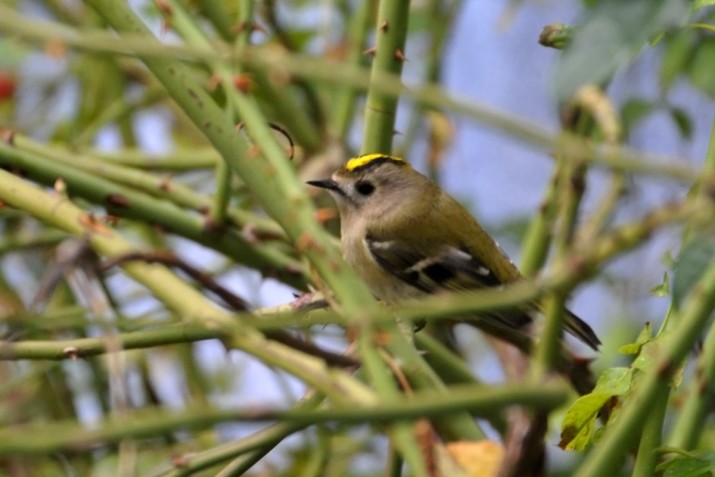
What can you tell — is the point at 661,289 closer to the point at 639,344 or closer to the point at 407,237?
the point at 639,344

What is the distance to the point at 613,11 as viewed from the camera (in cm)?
73

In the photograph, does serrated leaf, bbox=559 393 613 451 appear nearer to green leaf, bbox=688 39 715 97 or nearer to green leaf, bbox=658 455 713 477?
green leaf, bbox=658 455 713 477

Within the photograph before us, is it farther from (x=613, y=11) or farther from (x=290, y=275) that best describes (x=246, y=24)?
(x=613, y=11)

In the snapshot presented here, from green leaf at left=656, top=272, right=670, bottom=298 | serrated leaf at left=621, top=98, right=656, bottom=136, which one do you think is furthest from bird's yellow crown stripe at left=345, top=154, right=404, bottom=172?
green leaf at left=656, top=272, right=670, bottom=298

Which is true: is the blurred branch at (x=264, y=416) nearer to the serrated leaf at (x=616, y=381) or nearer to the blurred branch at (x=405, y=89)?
the blurred branch at (x=405, y=89)

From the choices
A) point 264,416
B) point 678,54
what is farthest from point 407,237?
point 264,416

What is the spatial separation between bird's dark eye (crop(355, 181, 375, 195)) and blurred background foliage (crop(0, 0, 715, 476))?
7 cm

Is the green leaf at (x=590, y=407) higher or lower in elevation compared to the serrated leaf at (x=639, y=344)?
lower

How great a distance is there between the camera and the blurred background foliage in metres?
0.71

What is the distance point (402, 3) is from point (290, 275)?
1.45ft

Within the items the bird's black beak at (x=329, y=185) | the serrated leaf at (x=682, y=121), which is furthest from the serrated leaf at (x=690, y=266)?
the bird's black beak at (x=329, y=185)

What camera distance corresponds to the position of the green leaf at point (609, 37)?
69 centimetres

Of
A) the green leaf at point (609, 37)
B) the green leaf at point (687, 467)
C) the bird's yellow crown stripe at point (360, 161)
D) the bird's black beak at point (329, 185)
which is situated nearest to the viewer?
the green leaf at point (609, 37)

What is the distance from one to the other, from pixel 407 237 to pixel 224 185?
63cm
